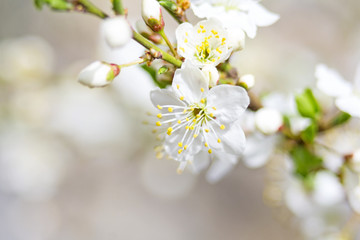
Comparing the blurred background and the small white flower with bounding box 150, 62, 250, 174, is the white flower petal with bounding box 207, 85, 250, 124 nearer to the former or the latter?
the small white flower with bounding box 150, 62, 250, 174

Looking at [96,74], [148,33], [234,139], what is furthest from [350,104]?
[96,74]

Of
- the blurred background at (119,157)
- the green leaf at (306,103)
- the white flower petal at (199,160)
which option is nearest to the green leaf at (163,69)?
the white flower petal at (199,160)

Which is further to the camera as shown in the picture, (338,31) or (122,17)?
(338,31)

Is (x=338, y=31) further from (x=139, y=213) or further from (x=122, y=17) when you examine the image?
(x=122, y=17)

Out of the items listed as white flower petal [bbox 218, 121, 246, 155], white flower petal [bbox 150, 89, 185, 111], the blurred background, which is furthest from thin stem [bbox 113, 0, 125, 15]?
the blurred background

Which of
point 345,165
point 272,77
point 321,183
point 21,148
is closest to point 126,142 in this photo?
point 21,148

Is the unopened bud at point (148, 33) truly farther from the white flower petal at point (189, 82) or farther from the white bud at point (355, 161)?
the white bud at point (355, 161)
